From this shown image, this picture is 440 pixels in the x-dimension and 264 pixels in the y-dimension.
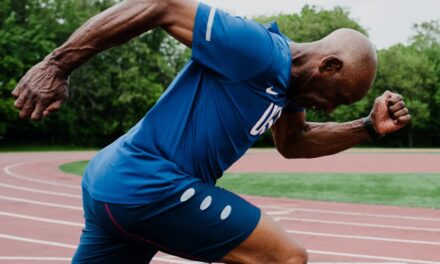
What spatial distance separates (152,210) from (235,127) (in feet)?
1.29

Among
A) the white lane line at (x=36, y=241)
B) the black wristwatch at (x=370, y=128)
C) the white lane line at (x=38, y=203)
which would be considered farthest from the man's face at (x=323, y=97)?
the white lane line at (x=38, y=203)

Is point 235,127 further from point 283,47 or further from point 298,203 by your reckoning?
point 298,203

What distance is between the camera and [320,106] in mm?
2354

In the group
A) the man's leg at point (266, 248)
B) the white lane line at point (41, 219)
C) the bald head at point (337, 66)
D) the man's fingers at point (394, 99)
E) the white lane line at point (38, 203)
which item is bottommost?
the white lane line at point (38, 203)

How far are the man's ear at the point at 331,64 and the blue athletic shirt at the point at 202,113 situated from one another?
125 mm

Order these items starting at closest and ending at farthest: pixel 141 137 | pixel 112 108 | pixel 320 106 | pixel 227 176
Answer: pixel 141 137 → pixel 320 106 → pixel 227 176 → pixel 112 108

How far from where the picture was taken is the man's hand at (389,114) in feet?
8.48

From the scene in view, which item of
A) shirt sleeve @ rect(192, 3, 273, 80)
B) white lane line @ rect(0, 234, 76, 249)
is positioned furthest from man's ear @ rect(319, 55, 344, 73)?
white lane line @ rect(0, 234, 76, 249)

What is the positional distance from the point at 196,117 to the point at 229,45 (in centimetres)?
27

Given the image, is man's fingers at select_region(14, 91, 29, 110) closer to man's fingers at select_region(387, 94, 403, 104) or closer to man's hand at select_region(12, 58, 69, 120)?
man's hand at select_region(12, 58, 69, 120)

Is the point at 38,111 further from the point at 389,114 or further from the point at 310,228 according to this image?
the point at 310,228

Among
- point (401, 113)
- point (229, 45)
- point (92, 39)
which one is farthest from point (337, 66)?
point (92, 39)

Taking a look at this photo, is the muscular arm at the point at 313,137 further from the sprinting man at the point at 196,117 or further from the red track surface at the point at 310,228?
the red track surface at the point at 310,228

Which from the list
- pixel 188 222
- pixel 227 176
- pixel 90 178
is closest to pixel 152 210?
pixel 188 222
